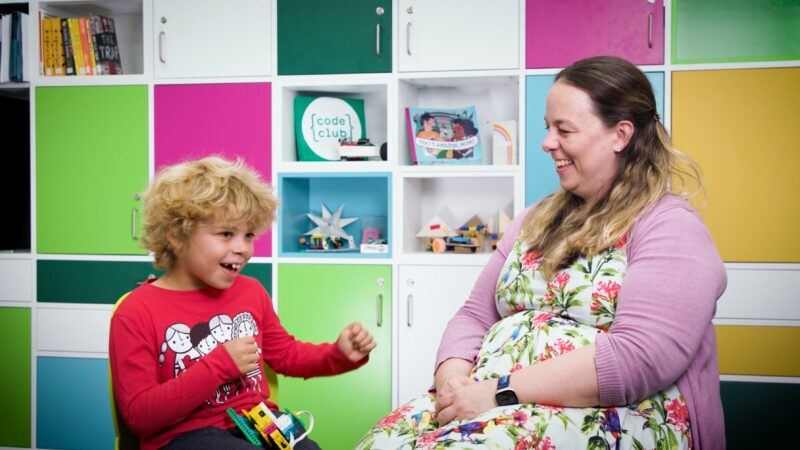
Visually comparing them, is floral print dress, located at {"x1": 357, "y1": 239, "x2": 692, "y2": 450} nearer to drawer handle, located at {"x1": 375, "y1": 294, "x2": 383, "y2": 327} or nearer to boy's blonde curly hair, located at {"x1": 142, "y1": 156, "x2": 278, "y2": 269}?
boy's blonde curly hair, located at {"x1": 142, "y1": 156, "x2": 278, "y2": 269}

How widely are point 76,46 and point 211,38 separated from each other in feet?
1.95

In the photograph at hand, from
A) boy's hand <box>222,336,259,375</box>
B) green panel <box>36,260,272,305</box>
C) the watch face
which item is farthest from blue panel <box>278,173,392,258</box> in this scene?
the watch face

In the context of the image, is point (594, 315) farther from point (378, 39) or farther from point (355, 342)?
point (378, 39)

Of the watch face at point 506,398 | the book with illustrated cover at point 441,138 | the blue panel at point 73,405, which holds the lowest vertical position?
the blue panel at point 73,405

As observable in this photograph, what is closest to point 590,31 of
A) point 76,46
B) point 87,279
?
point 76,46

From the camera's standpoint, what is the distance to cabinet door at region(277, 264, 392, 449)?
9.64ft

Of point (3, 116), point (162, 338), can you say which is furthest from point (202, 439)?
point (3, 116)

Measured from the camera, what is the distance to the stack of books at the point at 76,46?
10.3ft

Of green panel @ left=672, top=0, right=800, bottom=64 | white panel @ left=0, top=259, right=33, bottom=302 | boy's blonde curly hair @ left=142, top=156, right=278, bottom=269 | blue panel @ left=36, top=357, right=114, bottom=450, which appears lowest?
blue panel @ left=36, top=357, right=114, bottom=450

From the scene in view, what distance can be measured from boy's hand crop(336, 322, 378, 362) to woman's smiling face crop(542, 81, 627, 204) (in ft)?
1.85

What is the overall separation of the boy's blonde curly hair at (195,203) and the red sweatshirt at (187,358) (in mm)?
114

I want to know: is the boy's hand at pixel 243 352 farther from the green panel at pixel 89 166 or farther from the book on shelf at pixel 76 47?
the book on shelf at pixel 76 47

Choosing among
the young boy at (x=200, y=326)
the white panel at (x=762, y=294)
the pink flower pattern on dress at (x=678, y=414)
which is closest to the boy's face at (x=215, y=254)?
the young boy at (x=200, y=326)

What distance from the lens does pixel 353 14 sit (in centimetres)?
293
